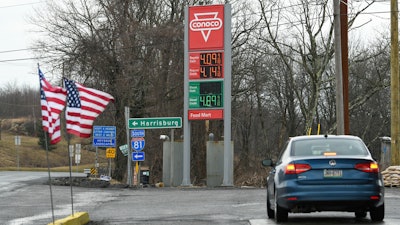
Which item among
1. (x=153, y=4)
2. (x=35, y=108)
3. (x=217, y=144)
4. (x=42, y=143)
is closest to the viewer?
(x=217, y=144)

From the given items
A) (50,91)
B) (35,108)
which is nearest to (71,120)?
(50,91)

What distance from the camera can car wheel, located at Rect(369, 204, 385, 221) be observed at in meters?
12.4

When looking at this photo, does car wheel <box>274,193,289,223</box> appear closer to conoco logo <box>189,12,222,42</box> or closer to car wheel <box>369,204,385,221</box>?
car wheel <box>369,204,385,221</box>

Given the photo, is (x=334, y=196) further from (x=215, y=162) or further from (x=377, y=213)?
(x=215, y=162)

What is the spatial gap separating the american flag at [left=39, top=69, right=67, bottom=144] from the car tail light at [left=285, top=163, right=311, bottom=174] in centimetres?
359

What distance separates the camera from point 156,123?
102 ft


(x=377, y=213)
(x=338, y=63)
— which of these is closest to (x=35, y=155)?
(x=338, y=63)

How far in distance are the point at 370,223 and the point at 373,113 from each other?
184ft

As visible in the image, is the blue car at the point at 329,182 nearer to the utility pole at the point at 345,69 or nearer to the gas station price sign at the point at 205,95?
the utility pole at the point at 345,69

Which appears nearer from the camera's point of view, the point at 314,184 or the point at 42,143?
the point at 314,184

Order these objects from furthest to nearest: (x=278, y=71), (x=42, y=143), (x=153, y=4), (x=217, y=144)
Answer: (x=42, y=143)
(x=278, y=71)
(x=153, y=4)
(x=217, y=144)

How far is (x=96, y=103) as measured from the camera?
43.3 ft

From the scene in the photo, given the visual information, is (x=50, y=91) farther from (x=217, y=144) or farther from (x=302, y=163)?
(x=217, y=144)

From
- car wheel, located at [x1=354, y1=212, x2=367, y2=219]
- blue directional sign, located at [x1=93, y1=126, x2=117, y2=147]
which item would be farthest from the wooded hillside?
car wheel, located at [x1=354, y1=212, x2=367, y2=219]
